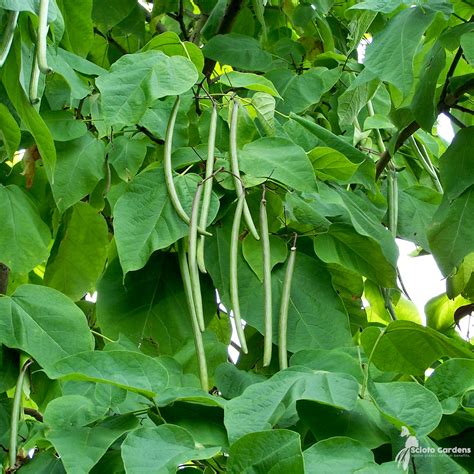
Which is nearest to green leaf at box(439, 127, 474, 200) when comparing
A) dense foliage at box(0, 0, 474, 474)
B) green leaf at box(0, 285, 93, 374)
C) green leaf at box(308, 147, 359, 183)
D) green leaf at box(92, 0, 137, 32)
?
dense foliage at box(0, 0, 474, 474)

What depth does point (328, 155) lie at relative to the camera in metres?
0.94

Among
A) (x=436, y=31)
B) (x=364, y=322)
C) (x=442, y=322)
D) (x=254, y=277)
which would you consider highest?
(x=436, y=31)

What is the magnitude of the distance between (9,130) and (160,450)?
0.38 meters

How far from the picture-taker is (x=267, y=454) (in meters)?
0.57

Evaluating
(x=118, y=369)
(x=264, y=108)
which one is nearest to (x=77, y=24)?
(x=264, y=108)

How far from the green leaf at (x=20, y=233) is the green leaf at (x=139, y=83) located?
17 centimetres

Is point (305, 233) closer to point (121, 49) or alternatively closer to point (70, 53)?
point (70, 53)

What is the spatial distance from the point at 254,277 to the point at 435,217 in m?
0.22

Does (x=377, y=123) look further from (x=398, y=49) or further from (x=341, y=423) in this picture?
(x=341, y=423)

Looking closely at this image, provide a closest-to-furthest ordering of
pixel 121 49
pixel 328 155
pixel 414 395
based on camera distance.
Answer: pixel 414 395
pixel 328 155
pixel 121 49

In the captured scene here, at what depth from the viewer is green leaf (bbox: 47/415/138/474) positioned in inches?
23.8

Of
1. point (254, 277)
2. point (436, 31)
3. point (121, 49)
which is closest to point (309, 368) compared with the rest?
point (254, 277)

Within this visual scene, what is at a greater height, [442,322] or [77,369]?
[77,369]

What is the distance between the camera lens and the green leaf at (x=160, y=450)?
22.4 inches
